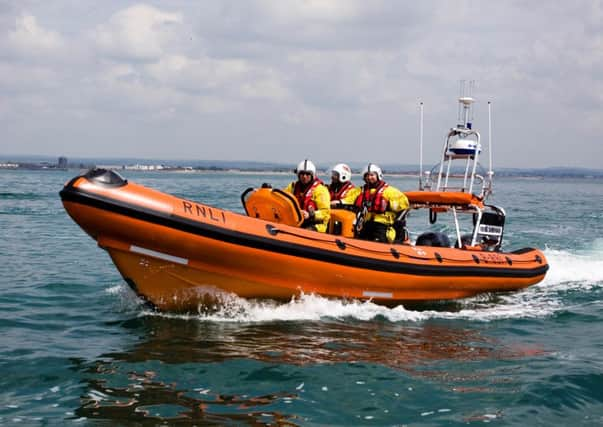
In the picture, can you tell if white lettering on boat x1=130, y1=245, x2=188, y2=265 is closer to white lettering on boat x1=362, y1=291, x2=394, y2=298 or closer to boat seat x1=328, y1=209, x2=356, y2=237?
white lettering on boat x1=362, y1=291, x2=394, y2=298

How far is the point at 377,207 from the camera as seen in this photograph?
25.4 feet

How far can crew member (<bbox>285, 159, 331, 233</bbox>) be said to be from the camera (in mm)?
7207

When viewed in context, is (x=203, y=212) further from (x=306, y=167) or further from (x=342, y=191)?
(x=342, y=191)

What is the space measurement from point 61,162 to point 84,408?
98.6m

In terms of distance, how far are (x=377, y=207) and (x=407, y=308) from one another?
117 centimetres

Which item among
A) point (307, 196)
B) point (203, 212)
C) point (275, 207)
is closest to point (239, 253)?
point (203, 212)

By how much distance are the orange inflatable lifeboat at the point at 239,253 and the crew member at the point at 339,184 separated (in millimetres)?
377

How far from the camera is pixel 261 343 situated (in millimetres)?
5719

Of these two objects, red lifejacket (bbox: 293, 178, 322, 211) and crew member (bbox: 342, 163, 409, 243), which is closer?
red lifejacket (bbox: 293, 178, 322, 211)

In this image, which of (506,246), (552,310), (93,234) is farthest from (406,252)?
(506,246)

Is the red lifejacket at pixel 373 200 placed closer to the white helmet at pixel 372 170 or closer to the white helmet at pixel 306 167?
the white helmet at pixel 372 170

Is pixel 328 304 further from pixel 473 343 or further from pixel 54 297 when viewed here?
pixel 54 297

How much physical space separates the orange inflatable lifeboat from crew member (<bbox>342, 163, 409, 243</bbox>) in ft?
0.89

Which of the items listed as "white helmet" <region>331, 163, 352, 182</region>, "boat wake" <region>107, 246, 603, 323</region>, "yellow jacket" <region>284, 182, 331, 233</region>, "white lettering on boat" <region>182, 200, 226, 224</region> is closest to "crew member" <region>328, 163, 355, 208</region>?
"white helmet" <region>331, 163, 352, 182</region>
